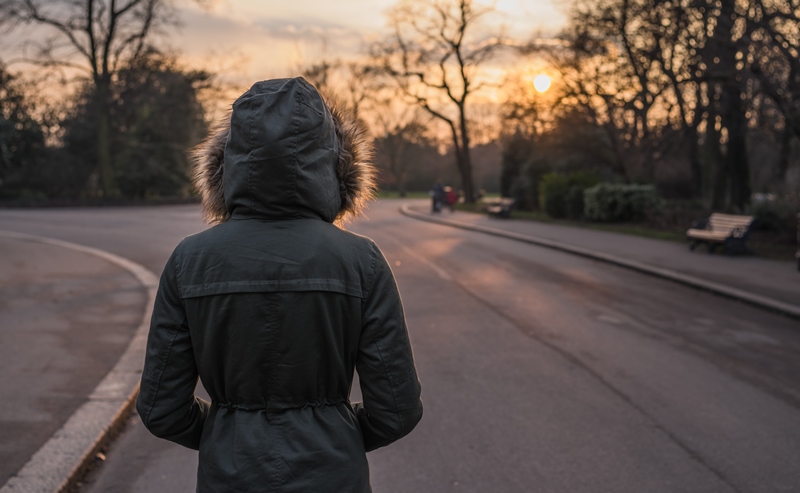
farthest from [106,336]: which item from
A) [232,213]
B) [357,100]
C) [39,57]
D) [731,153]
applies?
[357,100]

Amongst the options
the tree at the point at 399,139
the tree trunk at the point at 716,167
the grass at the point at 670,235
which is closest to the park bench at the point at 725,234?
the grass at the point at 670,235

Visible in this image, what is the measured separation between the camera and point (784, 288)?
434 inches

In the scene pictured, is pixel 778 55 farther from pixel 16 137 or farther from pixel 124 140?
pixel 124 140

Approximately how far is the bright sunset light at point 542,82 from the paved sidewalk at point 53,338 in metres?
18.4

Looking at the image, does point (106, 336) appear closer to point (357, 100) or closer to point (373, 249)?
point (373, 249)

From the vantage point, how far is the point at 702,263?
45.8ft

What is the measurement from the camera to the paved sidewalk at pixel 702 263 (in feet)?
36.5

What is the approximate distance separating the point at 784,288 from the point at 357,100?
170 ft

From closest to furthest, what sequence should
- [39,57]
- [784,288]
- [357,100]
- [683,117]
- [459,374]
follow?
[459,374] → [784,288] → [683,117] → [39,57] → [357,100]

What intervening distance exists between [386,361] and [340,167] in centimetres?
56

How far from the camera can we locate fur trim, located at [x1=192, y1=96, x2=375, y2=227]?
2094 millimetres

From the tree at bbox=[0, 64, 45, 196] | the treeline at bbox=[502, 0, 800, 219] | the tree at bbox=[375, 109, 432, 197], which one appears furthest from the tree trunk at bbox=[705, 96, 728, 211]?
the tree at bbox=[375, 109, 432, 197]

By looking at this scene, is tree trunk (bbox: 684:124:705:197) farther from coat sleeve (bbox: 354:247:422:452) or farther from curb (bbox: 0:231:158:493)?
coat sleeve (bbox: 354:247:422:452)

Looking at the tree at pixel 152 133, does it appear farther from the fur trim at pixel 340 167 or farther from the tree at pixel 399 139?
the fur trim at pixel 340 167
